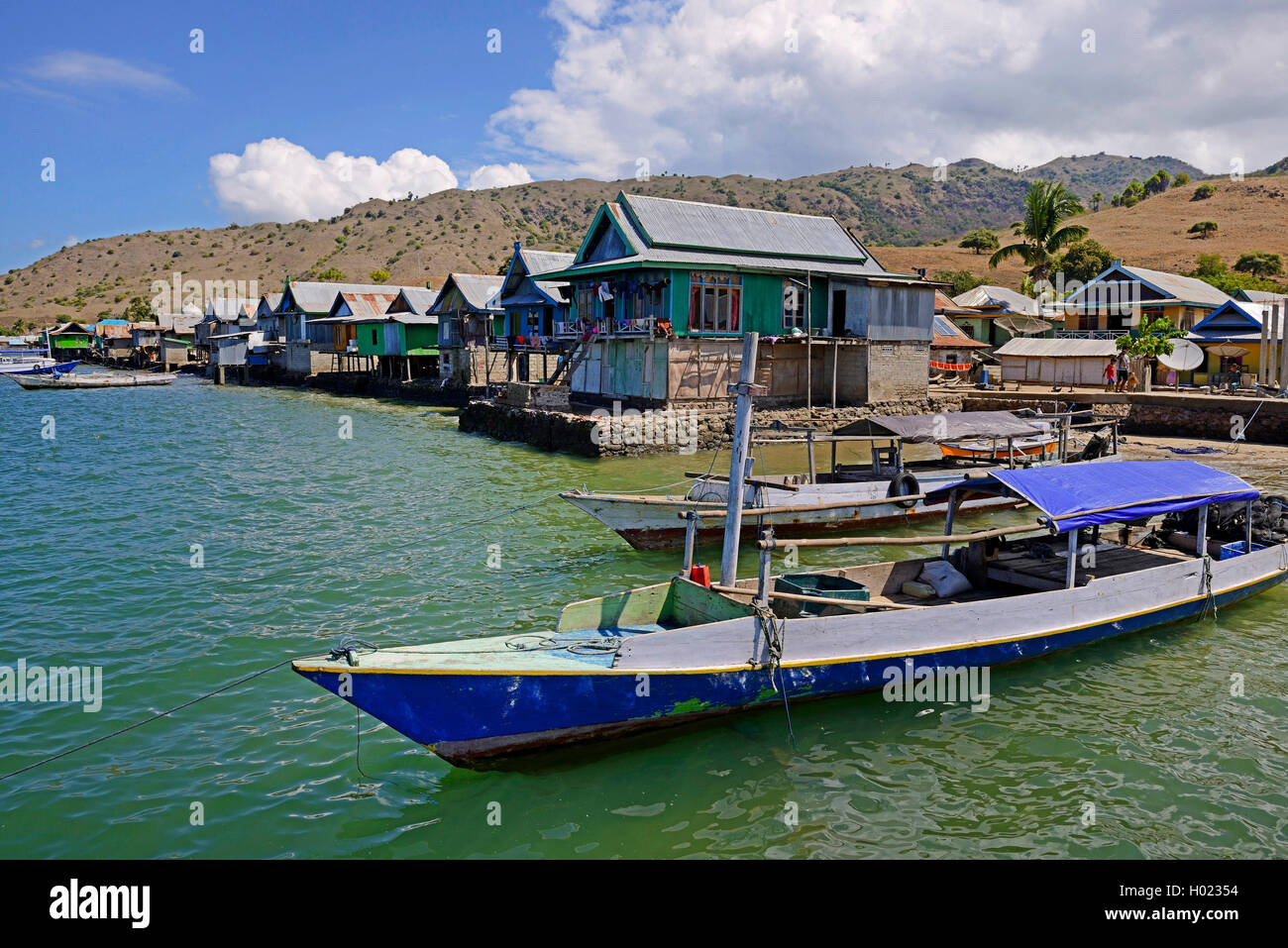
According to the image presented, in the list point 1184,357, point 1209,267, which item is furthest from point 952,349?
point 1209,267

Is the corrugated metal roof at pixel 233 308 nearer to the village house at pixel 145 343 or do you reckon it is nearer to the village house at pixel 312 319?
the village house at pixel 312 319

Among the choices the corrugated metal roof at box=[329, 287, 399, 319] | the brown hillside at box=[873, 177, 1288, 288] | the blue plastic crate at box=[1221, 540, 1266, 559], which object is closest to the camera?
the blue plastic crate at box=[1221, 540, 1266, 559]

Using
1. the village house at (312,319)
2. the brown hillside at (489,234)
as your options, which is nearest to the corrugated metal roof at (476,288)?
the village house at (312,319)

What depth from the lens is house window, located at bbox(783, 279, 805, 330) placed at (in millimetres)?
35188

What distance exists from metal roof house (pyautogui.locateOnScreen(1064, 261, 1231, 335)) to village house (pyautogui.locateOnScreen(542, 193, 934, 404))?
16.7 meters

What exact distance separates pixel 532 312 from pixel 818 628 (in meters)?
40.2

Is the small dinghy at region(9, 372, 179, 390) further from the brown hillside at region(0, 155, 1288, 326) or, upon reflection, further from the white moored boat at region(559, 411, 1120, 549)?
the white moored boat at region(559, 411, 1120, 549)

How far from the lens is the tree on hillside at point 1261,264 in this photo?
64688mm

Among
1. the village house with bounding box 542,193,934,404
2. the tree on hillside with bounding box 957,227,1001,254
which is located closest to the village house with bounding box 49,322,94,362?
the village house with bounding box 542,193,934,404

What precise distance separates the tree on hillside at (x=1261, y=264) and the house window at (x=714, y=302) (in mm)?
53058

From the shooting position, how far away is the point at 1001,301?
55.5m

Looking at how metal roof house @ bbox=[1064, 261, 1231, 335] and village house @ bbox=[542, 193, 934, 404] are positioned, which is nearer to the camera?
village house @ bbox=[542, 193, 934, 404]

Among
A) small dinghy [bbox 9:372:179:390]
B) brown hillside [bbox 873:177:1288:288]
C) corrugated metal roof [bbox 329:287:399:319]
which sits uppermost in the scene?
brown hillside [bbox 873:177:1288:288]
